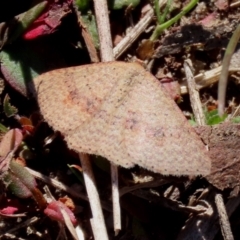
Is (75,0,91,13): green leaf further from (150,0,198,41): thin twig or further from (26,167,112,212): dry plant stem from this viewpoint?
(26,167,112,212): dry plant stem

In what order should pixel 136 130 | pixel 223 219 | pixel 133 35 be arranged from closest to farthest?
pixel 136 130
pixel 223 219
pixel 133 35

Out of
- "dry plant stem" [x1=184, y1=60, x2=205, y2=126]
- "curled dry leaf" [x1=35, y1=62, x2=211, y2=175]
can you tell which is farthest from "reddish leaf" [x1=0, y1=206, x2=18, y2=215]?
"dry plant stem" [x1=184, y1=60, x2=205, y2=126]

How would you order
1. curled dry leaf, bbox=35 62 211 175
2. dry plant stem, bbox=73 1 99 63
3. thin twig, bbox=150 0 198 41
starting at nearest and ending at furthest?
1. curled dry leaf, bbox=35 62 211 175
2. dry plant stem, bbox=73 1 99 63
3. thin twig, bbox=150 0 198 41

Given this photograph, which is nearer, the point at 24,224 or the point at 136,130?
the point at 136,130

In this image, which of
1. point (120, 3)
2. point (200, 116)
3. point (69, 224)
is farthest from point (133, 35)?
point (69, 224)

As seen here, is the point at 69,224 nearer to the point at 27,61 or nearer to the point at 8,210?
the point at 8,210

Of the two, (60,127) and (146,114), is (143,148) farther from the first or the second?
(60,127)
